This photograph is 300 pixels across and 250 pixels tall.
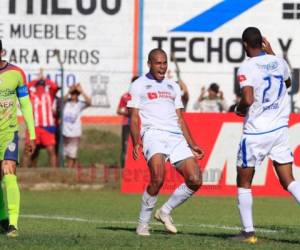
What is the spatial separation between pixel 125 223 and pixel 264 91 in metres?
4.20

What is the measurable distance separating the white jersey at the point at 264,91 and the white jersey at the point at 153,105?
154 centimetres

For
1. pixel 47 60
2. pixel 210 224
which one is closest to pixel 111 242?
pixel 210 224

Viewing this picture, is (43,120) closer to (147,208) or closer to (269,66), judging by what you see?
(147,208)

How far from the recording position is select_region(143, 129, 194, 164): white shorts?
1361cm

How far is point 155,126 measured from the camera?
540 inches

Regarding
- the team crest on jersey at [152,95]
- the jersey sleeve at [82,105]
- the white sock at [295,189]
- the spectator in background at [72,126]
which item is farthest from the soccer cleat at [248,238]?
the jersey sleeve at [82,105]

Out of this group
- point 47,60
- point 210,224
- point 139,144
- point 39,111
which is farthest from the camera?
point 47,60

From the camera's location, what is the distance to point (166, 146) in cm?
1362

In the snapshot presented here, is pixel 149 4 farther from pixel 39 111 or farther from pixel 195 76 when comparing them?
pixel 39 111

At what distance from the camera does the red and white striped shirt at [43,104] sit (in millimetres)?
25031

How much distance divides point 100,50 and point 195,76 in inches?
94.2

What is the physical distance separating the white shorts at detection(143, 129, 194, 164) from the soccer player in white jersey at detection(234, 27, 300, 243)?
1329 millimetres

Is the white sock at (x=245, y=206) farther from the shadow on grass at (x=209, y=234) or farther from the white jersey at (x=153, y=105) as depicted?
the white jersey at (x=153, y=105)

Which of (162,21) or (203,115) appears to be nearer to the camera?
(203,115)
